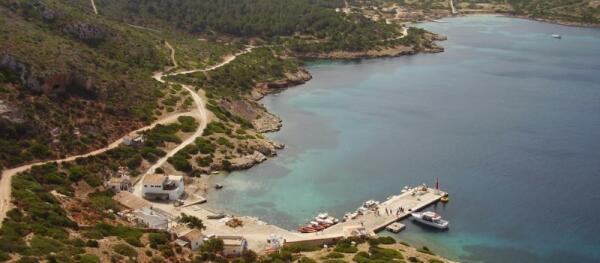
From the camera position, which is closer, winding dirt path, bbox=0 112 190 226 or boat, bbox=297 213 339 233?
winding dirt path, bbox=0 112 190 226

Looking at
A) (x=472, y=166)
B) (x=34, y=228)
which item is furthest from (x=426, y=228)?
(x=34, y=228)

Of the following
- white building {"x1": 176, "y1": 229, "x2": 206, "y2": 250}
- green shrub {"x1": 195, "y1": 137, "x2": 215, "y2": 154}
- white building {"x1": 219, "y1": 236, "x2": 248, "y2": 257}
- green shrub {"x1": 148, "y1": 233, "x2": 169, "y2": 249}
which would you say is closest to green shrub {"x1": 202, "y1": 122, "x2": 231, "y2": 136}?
green shrub {"x1": 195, "y1": 137, "x2": 215, "y2": 154}

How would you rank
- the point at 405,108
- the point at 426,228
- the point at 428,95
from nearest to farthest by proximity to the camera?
the point at 426,228, the point at 405,108, the point at 428,95

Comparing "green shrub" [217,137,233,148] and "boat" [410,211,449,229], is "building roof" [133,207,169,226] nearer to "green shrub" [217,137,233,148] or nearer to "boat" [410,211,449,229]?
"green shrub" [217,137,233,148]

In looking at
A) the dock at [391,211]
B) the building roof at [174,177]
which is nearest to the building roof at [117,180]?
the building roof at [174,177]

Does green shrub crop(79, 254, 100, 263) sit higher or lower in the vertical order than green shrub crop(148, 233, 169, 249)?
higher

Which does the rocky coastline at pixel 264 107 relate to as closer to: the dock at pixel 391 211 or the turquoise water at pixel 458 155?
the turquoise water at pixel 458 155

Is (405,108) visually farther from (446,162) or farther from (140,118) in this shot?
(140,118)
